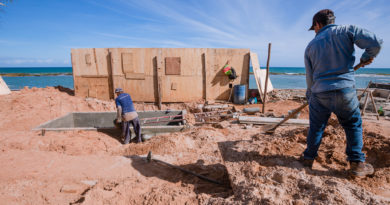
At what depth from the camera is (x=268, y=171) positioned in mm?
2555

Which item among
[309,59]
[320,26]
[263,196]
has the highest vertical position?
[320,26]

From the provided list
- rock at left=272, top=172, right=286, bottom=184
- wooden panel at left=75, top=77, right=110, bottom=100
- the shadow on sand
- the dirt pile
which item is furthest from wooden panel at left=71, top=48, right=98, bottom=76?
rock at left=272, top=172, right=286, bottom=184

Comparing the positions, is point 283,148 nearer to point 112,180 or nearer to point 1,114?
point 112,180

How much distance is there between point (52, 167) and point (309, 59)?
4730 mm

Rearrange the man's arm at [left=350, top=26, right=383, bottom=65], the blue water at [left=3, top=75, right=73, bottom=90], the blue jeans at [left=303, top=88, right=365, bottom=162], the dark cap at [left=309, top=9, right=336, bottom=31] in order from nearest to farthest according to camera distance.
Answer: the man's arm at [left=350, top=26, right=383, bottom=65] < the blue jeans at [left=303, top=88, right=365, bottom=162] < the dark cap at [left=309, top=9, right=336, bottom=31] < the blue water at [left=3, top=75, right=73, bottom=90]

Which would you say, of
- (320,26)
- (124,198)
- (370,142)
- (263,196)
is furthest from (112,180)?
(370,142)

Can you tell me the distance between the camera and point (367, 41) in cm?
209

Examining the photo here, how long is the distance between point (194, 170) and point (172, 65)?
7401 millimetres

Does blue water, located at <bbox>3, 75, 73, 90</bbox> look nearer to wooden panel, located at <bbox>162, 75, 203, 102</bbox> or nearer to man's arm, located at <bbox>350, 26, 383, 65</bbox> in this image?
wooden panel, located at <bbox>162, 75, 203, 102</bbox>

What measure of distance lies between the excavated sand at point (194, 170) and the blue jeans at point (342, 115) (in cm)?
34

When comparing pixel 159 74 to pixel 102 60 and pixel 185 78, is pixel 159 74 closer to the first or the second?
pixel 185 78

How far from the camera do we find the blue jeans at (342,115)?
2.21 meters

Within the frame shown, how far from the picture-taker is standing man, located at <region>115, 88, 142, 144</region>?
5.76 m

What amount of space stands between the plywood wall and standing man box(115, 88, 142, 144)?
434 centimetres
